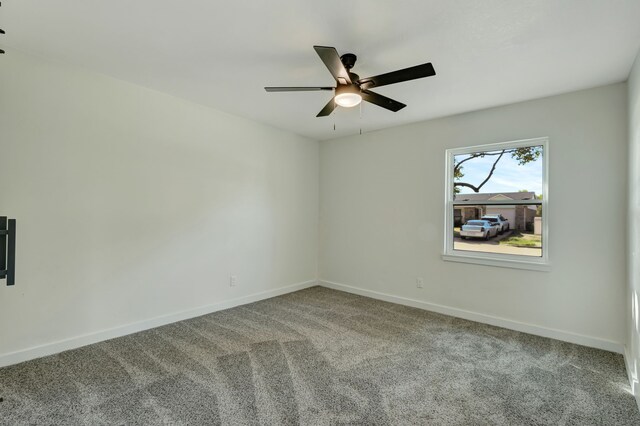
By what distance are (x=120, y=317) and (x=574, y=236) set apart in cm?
454

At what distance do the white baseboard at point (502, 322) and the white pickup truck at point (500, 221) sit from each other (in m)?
1.00

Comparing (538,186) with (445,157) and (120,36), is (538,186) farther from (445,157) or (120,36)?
(120,36)

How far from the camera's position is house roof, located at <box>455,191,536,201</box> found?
3341mm

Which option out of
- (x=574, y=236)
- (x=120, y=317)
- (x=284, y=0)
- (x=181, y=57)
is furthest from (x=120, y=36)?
(x=574, y=236)

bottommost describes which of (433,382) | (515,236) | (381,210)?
(433,382)

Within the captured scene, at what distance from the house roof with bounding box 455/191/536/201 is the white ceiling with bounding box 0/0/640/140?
1039 millimetres

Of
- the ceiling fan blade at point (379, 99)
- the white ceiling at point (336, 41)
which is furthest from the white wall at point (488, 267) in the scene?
the ceiling fan blade at point (379, 99)

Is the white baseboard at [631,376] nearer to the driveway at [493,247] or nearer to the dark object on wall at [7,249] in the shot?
the driveway at [493,247]

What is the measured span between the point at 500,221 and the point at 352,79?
8.14ft

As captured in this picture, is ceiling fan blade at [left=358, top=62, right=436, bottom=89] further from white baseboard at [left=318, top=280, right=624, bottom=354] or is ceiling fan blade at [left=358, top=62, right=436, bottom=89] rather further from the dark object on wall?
white baseboard at [left=318, top=280, right=624, bottom=354]

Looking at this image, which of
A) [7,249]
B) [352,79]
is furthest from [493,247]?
[7,249]

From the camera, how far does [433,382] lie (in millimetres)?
2289

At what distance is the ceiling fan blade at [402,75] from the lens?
1.94m

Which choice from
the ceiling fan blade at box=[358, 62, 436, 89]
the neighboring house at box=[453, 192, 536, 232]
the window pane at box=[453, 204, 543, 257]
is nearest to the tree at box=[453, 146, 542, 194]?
the neighboring house at box=[453, 192, 536, 232]
